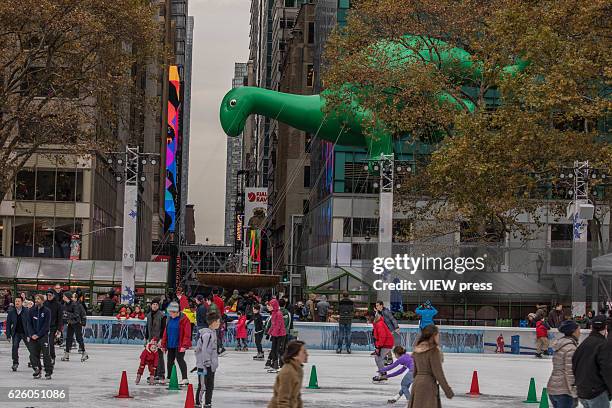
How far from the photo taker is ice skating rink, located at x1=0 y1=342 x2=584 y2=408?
18922 mm

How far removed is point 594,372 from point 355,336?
2592 cm

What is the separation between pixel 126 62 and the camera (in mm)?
43125

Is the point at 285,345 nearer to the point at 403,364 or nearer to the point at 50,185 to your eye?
the point at 403,364

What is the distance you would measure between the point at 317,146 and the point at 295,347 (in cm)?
6985

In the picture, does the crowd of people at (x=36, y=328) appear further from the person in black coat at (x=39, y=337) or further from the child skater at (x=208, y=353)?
the child skater at (x=208, y=353)

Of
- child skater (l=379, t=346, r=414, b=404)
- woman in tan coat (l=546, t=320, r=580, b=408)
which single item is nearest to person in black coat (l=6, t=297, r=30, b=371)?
child skater (l=379, t=346, r=414, b=404)

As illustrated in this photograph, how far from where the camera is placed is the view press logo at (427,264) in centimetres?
4272

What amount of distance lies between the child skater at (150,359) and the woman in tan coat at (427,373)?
10120 millimetres

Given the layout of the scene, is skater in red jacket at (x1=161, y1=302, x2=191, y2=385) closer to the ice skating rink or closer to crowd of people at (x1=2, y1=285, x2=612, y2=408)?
crowd of people at (x1=2, y1=285, x2=612, y2=408)

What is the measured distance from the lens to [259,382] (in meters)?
23.1

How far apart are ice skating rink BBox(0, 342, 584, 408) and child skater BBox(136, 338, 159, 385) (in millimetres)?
316

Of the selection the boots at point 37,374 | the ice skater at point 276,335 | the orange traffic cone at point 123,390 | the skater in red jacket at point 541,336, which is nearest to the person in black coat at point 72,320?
the ice skater at point 276,335

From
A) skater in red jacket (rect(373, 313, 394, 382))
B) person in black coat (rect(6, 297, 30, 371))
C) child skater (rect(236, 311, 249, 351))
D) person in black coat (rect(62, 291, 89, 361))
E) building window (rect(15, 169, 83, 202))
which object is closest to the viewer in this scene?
person in black coat (rect(6, 297, 30, 371))

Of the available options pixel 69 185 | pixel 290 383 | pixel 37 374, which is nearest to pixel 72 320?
pixel 37 374
